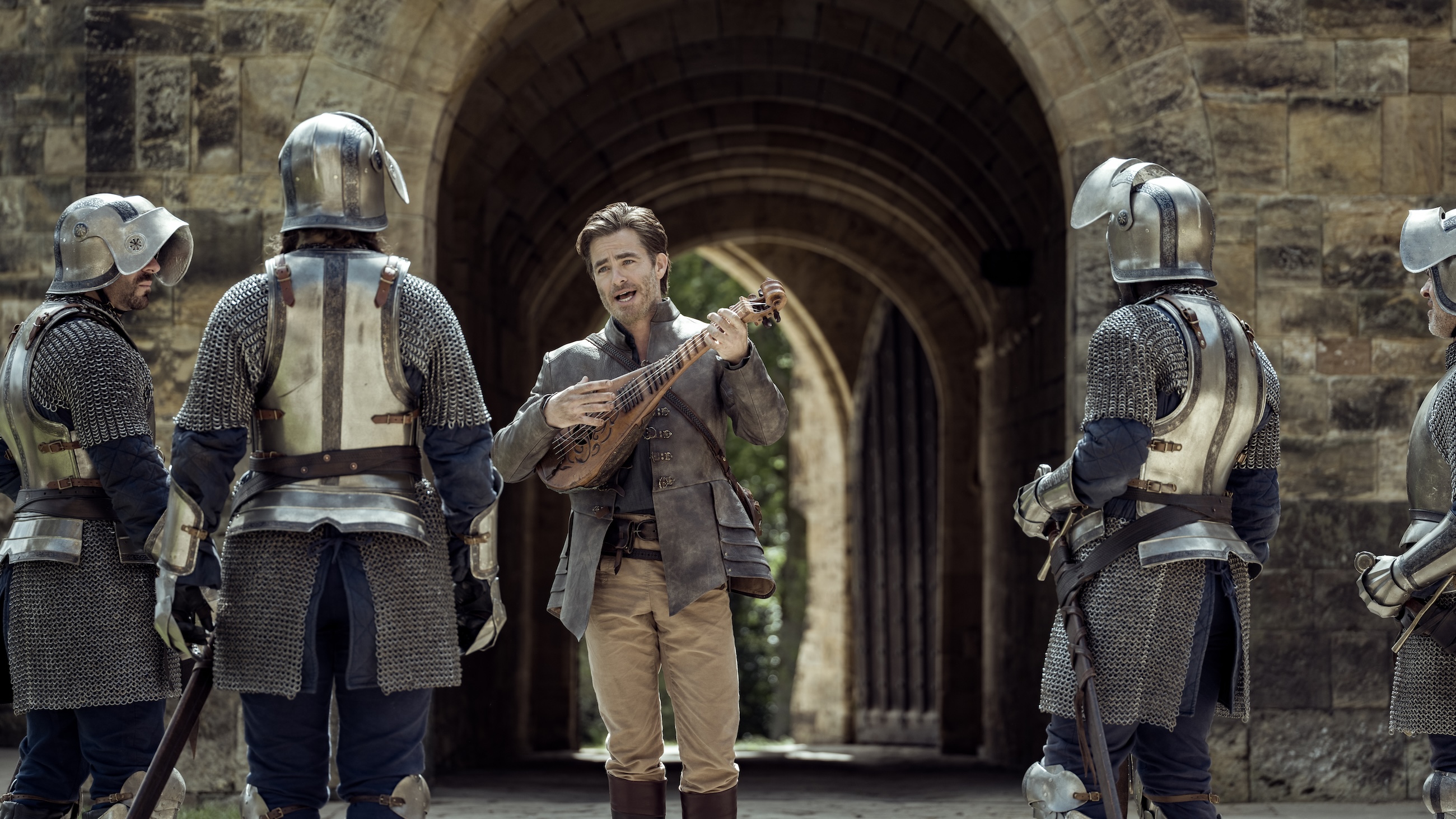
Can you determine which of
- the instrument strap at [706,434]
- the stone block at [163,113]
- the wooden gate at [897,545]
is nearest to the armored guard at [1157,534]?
the instrument strap at [706,434]

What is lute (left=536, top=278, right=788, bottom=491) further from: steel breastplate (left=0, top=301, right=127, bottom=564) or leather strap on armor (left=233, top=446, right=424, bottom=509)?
steel breastplate (left=0, top=301, right=127, bottom=564)

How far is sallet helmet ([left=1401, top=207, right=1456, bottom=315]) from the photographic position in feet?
13.6

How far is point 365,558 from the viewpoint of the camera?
3369 mm

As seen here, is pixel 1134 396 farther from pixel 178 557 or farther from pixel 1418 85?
pixel 1418 85

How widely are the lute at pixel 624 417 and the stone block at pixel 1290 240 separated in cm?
310

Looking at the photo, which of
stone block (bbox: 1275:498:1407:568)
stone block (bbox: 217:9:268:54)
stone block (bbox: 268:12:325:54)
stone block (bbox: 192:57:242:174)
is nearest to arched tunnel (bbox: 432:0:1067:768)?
stone block (bbox: 268:12:325:54)

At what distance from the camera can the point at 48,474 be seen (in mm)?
4012

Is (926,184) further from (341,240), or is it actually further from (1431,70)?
(341,240)

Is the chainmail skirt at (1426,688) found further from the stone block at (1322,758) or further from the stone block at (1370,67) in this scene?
the stone block at (1370,67)

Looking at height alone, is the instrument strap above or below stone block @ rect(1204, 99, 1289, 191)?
below

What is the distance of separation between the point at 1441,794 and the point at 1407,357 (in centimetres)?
251

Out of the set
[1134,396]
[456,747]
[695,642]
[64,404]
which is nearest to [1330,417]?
[1134,396]

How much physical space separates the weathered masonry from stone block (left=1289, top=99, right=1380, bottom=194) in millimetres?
11

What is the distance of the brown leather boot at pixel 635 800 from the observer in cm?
363
